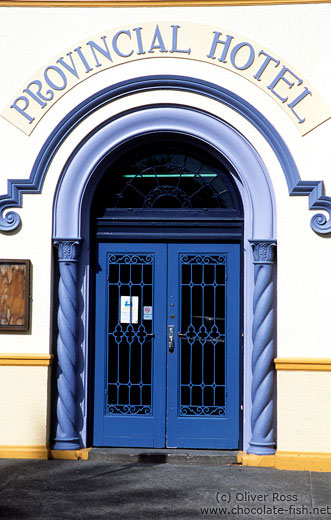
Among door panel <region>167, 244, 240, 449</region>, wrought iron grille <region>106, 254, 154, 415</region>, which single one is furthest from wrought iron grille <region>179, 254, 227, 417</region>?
wrought iron grille <region>106, 254, 154, 415</region>

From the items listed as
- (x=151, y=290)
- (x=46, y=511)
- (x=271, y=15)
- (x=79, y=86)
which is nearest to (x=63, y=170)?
Answer: (x=79, y=86)

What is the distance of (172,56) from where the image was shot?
8.71 m

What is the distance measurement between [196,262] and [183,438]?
1.91 meters

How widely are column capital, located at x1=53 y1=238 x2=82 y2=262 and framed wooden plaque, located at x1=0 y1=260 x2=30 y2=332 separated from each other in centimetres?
36

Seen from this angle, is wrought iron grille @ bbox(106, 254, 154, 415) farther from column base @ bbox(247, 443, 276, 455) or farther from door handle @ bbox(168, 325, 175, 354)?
column base @ bbox(247, 443, 276, 455)

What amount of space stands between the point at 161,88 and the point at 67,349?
9.70 ft

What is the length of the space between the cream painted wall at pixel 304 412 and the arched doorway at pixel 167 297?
2.04 feet

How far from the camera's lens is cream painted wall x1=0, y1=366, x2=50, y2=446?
860 centimetres

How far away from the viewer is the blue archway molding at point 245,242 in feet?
28.1

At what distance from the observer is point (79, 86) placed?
8781 mm

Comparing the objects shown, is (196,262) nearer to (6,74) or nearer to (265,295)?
(265,295)

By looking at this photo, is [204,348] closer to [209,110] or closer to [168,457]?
[168,457]

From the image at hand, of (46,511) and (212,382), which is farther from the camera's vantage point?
(212,382)

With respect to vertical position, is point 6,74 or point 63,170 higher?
point 6,74
